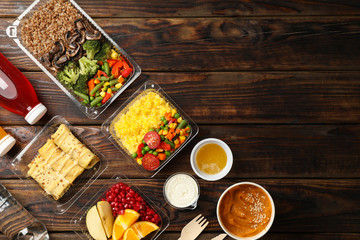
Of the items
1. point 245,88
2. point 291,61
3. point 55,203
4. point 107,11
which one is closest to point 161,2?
point 107,11

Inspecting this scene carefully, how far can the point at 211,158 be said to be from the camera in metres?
2.22

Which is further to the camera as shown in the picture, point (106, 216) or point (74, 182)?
point (74, 182)

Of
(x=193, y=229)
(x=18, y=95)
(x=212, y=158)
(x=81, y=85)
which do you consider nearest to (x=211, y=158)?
(x=212, y=158)

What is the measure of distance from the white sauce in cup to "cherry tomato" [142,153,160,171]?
0.14m

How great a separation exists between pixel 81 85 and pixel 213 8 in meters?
1.03

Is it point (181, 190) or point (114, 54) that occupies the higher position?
point (114, 54)

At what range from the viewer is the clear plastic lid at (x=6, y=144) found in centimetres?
216

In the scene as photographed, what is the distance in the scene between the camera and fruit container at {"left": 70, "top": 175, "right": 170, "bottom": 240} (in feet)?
7.34

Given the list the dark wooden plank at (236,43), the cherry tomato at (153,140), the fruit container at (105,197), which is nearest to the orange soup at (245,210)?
the fruit container at (105,197)

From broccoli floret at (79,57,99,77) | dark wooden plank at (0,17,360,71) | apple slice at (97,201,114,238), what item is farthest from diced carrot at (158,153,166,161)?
broccoli floret at (79,57,99,77)

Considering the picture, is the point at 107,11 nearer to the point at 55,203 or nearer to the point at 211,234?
the point at 55,203

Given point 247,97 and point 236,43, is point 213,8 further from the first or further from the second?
point 247,97

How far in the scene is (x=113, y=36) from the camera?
90.4 inches

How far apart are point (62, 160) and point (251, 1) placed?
5.45ft
